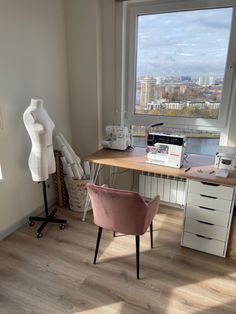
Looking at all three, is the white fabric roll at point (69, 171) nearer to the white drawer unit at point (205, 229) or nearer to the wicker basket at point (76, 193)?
the wicker basket at point (76, 193)

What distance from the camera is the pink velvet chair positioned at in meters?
1.66

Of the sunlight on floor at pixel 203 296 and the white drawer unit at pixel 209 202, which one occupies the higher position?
the white drawer unit at pixel 209 202

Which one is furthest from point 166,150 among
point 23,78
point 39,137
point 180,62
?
point 23,78

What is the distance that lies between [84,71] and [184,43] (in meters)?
1.11

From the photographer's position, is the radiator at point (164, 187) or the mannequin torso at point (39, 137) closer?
the mannequin torso at point (39, 137)

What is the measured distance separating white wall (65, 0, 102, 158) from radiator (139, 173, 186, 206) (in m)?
0.73

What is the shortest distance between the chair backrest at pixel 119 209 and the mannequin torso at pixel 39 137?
2.29 feet

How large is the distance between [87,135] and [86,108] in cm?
33

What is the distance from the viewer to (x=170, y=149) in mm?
2178

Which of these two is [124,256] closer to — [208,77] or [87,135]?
[87,135]

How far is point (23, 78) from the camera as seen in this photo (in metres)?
2.31

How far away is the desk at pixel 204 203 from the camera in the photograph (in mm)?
1958

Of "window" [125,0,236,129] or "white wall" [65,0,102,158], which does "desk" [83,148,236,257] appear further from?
"white wall" [65,0,102,158]

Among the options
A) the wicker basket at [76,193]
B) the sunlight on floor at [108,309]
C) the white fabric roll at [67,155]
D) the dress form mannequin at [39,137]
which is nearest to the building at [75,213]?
the sunlight on floor at [108,309]
